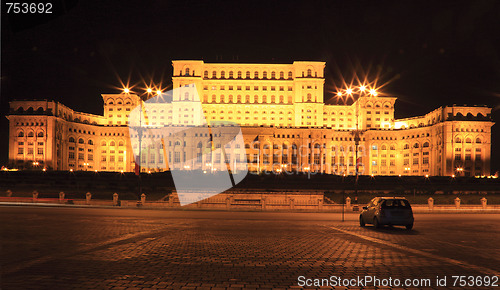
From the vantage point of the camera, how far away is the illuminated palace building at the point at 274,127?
11312 cm

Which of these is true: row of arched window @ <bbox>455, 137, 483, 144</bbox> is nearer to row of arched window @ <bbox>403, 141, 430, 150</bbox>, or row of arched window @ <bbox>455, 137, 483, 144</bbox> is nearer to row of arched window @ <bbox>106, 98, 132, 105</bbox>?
row of arched window @ <bbox>403, 141, 430, 150</bbox>

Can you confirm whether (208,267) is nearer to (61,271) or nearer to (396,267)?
(61,271)

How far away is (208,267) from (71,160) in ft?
384

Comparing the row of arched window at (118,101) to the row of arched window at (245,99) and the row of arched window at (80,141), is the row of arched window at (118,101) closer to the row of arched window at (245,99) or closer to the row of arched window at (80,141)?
the row of arched window at (80,141)

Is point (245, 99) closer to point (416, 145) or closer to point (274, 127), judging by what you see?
point (274, 127)

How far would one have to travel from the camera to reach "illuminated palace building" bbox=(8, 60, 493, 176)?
371 feet

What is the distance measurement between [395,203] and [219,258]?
12365mm

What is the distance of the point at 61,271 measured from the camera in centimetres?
863

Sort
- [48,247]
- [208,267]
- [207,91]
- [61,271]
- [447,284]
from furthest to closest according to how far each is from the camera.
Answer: [207,91]
[48,247]
[208,267]
[61,271]
[447,284]

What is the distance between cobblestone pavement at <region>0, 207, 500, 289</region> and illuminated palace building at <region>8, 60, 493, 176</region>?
317 feet

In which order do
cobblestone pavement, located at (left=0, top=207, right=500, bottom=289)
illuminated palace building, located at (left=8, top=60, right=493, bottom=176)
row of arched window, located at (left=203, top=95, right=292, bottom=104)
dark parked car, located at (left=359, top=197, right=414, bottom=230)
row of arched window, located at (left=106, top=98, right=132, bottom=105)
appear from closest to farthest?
cobblestone pavement, located at (left=0, top=207, right=500, bottom=289) < dark parked car, located at (left=359, top=197, right=414, bottom=230) < illuminated palace building, located at (left=8, top=60, right=493, bottom=176) < row of arched window, located at (left=203, top=95, right=292, bottom=104) < row of arched window, located at (left=106, top=98, right=132, bottom=105)

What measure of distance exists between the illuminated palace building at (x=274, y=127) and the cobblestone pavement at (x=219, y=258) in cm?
9650

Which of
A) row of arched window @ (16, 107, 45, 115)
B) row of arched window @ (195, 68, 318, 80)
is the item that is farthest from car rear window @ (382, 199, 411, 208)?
row of arched window @ (16, 107, 45, 115)

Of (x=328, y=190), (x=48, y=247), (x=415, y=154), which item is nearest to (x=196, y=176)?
(x=328, y=190)
